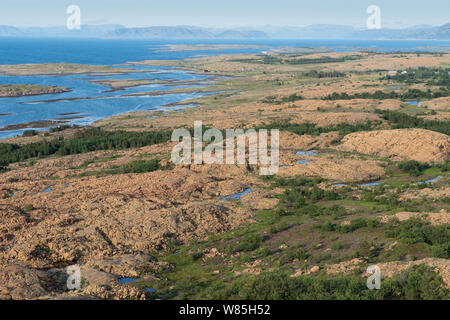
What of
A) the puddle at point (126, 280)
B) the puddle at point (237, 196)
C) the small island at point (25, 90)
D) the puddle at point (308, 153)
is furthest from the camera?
the small island at point (25, 90)

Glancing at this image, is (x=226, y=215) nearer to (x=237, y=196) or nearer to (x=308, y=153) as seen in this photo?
(x=237, y=196)

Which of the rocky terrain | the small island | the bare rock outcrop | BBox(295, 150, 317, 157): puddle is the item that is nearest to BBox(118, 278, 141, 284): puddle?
the rocky terrain

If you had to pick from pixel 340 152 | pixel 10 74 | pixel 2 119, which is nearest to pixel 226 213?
pixel 340 152

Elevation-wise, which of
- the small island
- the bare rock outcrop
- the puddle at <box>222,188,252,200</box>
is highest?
the small island

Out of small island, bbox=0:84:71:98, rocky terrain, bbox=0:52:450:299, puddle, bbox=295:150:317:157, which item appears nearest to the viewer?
rocky terrain, bbox=0:52:450:299

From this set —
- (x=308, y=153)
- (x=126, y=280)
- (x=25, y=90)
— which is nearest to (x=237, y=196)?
(x=126, y=280)

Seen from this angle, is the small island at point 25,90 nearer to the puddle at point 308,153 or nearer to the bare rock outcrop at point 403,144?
the puddle at point 308,153

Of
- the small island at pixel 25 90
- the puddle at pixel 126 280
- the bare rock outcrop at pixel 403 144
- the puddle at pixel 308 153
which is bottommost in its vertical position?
the puddle at pixel 126 280

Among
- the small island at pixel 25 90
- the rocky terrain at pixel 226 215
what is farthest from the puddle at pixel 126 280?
the small island at pixel 25 90

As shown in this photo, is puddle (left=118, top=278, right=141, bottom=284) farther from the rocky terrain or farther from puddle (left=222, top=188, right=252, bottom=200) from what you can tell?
puddle (left=222, top=188, right=252, bottom=200)
